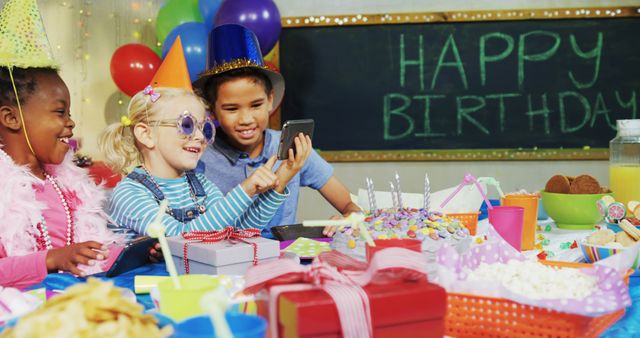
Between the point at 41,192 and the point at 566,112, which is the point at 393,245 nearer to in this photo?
the point at 41,192

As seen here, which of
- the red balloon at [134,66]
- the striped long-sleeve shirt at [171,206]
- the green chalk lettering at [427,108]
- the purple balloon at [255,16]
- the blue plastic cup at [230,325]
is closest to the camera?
the blue plastic cup at [230,325]

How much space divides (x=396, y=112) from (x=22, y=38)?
9.38 feet

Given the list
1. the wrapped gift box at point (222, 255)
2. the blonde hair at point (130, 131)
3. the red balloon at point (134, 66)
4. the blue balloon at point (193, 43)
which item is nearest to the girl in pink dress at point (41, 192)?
the wrapped gift box at point (222, 255)

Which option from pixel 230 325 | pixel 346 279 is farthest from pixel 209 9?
pixel 230 325

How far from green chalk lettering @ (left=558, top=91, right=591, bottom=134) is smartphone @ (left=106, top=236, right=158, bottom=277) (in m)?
3.21

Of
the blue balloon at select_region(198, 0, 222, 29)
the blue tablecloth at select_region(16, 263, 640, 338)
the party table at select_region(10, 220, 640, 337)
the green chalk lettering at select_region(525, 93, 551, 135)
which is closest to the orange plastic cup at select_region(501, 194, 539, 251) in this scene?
the party table at select_region(10, 220, 640, 337)

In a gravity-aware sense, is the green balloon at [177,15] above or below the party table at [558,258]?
above

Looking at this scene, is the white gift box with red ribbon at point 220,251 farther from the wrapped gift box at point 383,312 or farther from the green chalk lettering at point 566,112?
the green chalk lettering at point 566,112

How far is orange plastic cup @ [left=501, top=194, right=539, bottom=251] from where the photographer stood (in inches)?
59.1

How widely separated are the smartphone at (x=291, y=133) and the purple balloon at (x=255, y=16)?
152cm

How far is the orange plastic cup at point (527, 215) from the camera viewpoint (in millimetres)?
1500

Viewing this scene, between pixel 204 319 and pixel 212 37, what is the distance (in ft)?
5.72

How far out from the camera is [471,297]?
86 cm

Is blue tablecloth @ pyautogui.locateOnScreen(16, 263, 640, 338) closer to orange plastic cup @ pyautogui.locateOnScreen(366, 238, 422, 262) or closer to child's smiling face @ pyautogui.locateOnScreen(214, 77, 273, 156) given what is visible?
orange plastic cup @ pyautogui.locateOnScreen(366, 238, 422, 262)
